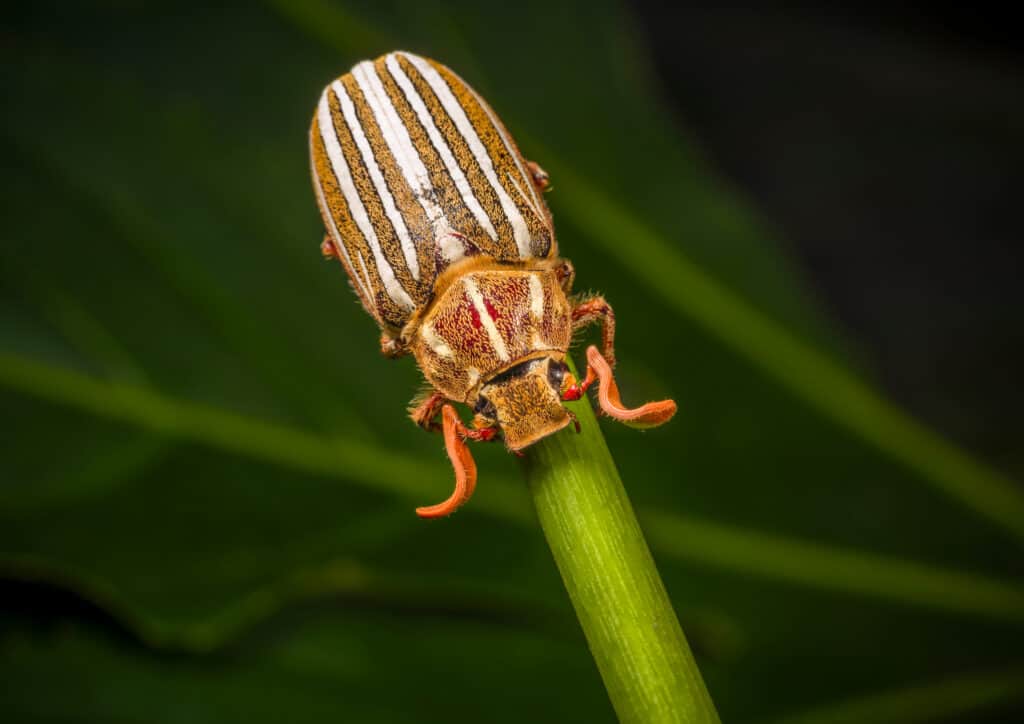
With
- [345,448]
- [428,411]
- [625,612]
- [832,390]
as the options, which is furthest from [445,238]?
[832,390]

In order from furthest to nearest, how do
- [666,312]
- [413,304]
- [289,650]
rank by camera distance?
[666,312] < [289,650] < [413,304]

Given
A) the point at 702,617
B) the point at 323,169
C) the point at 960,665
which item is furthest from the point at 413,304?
the point at 960,665

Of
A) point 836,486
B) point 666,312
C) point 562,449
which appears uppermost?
point 666,312

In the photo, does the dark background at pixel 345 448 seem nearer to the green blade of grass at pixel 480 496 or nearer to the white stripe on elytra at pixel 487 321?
the green blade of grass at pixel 480 496

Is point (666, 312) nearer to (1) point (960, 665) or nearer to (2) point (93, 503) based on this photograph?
(1) point (960, 665)

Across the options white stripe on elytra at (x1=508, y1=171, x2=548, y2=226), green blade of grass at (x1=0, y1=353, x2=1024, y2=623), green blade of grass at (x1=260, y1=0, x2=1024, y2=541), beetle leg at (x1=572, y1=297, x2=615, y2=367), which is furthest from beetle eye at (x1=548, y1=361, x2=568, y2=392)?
green blade of grass at (x1=260, y1=0, x2=1024, y2=541)

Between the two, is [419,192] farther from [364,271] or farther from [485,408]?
[485,408]

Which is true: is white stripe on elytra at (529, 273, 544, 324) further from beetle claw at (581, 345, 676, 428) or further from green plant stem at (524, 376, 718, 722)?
green plant stem at (524, 376, 718, 722)
